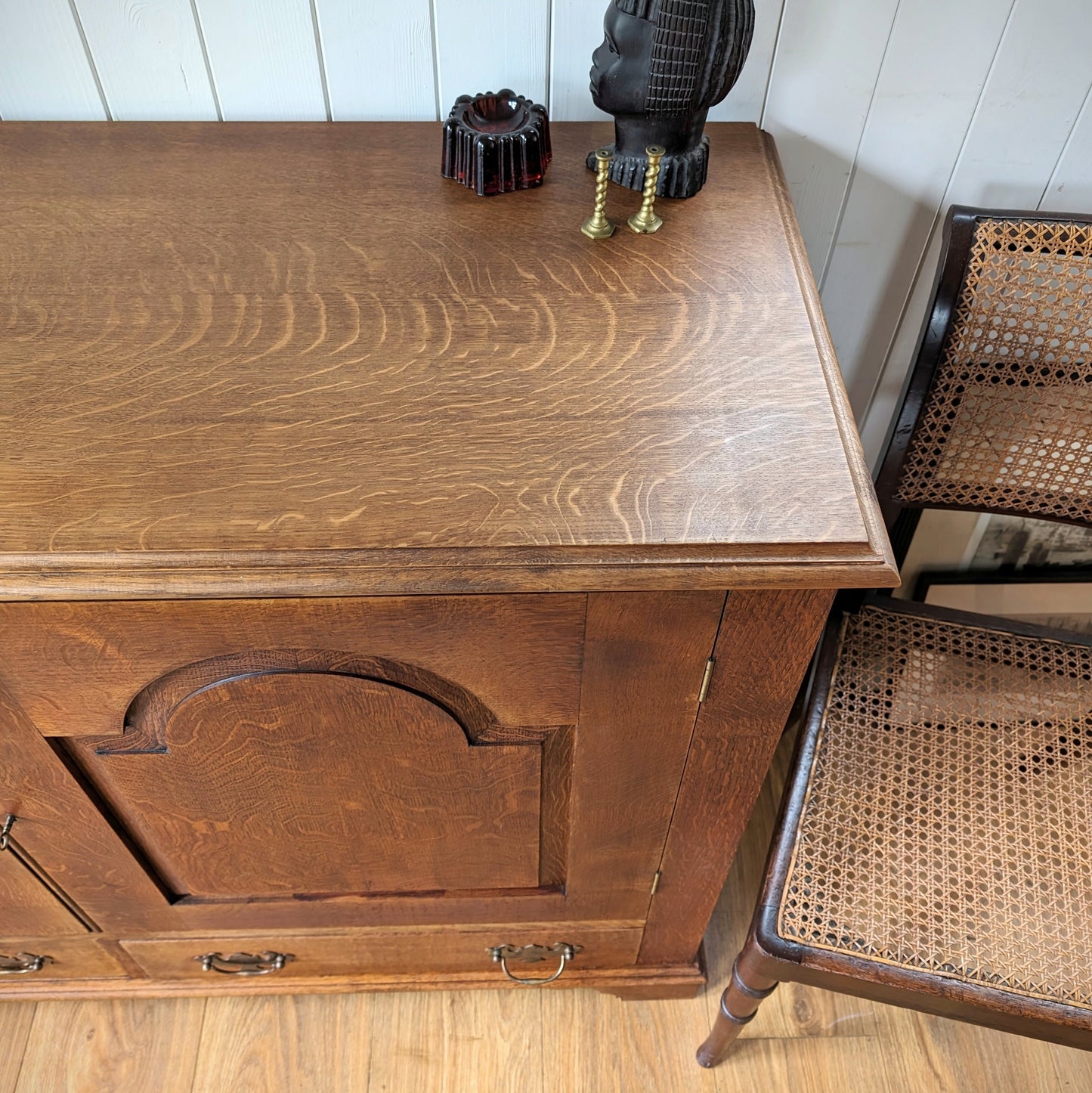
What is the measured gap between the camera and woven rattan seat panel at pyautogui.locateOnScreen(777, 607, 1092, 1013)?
2.74 ft

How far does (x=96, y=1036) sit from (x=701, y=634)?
101 centimetres

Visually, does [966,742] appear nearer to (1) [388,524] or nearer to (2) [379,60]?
(1) [388,524]

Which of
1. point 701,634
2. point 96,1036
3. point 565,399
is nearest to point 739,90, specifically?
point 565,399

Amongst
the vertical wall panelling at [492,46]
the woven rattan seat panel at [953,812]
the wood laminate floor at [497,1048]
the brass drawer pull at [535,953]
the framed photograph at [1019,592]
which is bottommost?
the wood laminate floor at [497,1048]

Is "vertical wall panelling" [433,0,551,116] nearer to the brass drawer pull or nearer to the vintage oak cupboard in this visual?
the vintage oak cupboard

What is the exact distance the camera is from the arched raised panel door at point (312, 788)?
0.72 metres

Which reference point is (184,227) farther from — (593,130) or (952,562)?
(952,562)

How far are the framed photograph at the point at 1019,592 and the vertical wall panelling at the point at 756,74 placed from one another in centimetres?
75

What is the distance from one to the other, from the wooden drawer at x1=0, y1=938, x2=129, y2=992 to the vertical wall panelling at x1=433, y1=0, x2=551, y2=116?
1000mm

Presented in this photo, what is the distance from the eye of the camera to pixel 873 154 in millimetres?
977

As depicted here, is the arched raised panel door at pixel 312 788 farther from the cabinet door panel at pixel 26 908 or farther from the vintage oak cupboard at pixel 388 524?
the cabinet door panel at pixel 26 908

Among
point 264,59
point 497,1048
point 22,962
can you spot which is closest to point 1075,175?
point 264,59

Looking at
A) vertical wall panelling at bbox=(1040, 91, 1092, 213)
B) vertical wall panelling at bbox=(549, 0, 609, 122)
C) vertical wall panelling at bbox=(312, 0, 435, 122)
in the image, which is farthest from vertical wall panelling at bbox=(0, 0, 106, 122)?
vertical wall panelling at bbox=(1040, 91, 1092, 213)

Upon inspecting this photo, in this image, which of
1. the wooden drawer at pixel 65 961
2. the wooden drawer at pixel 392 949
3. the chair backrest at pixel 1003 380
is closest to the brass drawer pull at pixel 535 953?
the wooden drawer at pixel 392 949
